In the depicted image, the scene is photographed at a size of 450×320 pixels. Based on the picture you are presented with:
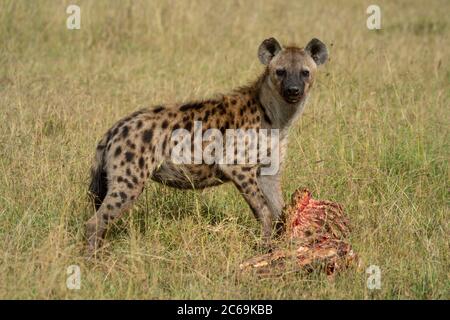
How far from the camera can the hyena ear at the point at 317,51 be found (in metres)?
5.96

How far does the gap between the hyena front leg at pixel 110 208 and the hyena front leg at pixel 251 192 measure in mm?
659

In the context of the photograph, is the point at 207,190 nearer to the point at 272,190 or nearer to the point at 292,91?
the point at 272,190

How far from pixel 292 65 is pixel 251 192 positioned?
0.91m

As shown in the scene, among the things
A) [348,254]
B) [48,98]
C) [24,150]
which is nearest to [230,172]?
[348,254]

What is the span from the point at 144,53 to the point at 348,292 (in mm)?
5189

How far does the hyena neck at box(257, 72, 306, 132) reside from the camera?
580 cm

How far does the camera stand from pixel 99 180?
17.5 feet
